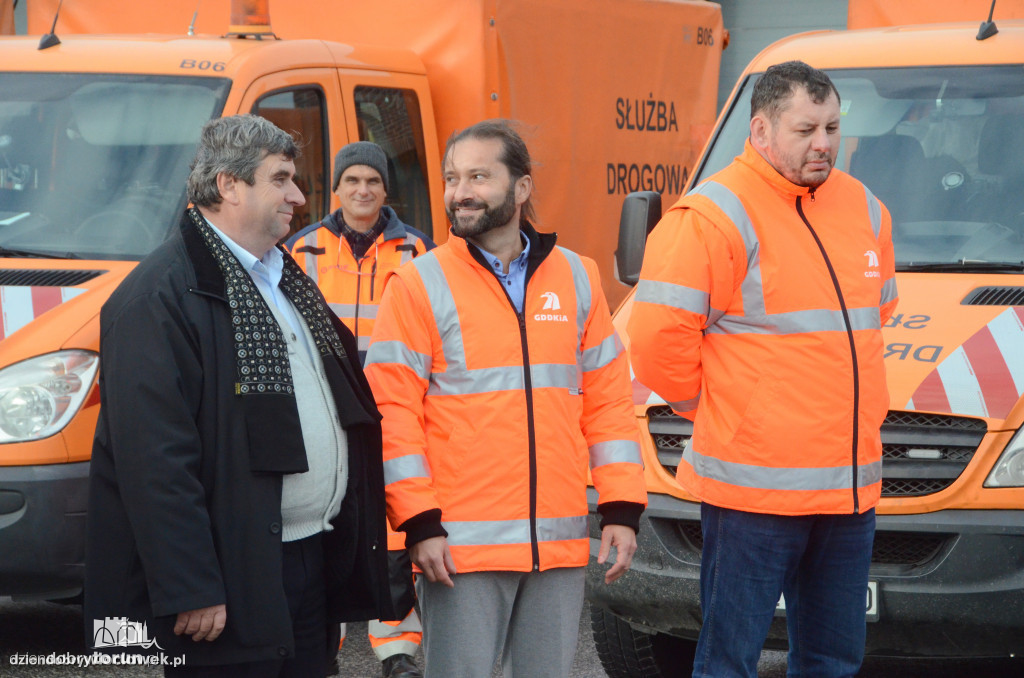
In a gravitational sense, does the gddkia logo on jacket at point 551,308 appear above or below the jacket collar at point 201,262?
below

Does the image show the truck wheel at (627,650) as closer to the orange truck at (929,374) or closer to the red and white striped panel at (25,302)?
the orange truck at (929,374)

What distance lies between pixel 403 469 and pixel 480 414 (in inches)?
8.8

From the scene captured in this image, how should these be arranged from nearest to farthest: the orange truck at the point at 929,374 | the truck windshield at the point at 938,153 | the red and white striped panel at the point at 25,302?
the orange truck at the point at 929,374 → the red and white striped panel at the point at 25,302 → the truck windshield at the point at 938,153

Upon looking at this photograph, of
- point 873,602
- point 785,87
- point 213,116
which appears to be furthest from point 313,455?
point 213,116

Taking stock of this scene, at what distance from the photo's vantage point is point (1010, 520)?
12.9 feet

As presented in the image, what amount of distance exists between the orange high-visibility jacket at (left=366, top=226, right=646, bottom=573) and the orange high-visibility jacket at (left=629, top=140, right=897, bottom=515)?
35 cm

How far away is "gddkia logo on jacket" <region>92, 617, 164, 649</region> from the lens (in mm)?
2760

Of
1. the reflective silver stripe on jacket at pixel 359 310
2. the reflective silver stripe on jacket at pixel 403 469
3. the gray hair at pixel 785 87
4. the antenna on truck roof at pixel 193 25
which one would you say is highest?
the antenna on truck roof at pixel 193 25

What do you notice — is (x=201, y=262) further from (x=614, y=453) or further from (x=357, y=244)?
(x=357, y=244)

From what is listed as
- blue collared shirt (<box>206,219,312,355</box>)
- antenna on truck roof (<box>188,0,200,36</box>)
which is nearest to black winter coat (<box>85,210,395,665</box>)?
blue collared shirt (<box>206,219,312,355</box>)

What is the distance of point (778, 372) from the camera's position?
3.41 m

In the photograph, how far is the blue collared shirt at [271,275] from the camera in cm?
299

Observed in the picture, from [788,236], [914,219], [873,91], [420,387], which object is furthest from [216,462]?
[873,91]

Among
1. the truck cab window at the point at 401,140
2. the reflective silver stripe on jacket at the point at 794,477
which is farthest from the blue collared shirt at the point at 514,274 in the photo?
the truck cab window at the point at 401,140
